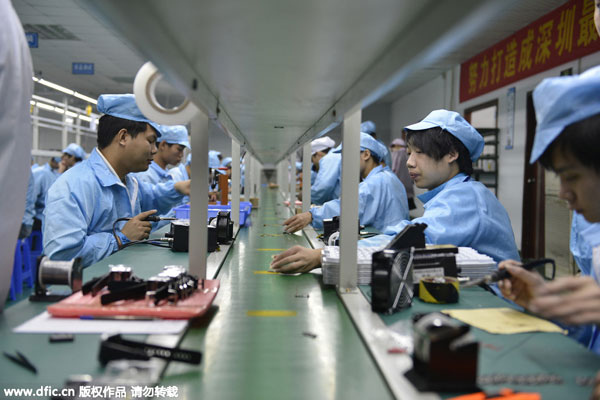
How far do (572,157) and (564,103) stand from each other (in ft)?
0.39

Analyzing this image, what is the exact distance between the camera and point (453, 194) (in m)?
1.79

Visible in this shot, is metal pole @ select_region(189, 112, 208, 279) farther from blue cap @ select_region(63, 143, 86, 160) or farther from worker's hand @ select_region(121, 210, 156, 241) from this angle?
blue cap @ select_region(63, 143, 86, 160)

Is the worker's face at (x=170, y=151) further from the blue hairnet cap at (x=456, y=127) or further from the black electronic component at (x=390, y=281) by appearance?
the black electronic component at (x=390, y=281)

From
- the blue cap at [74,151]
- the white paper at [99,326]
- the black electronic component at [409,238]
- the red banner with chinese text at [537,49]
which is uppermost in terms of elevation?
the red banner with chinese text at [537,49]

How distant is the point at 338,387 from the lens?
760 millimetres

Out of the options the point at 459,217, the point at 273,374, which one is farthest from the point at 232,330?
the point at 459,217

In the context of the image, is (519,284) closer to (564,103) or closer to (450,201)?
(564,103)

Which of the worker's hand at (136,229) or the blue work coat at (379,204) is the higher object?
the blue work coat at (379,204)

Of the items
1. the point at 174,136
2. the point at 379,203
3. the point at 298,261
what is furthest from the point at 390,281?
the point at 174,136

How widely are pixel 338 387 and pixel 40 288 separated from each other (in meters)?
0.87

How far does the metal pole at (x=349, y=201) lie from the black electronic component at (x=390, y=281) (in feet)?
0.63

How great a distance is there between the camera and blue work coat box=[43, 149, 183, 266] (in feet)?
6.16

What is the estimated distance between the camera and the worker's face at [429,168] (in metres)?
1.98

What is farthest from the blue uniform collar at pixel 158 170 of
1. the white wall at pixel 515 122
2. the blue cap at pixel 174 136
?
the white wall at pixel 515 122
